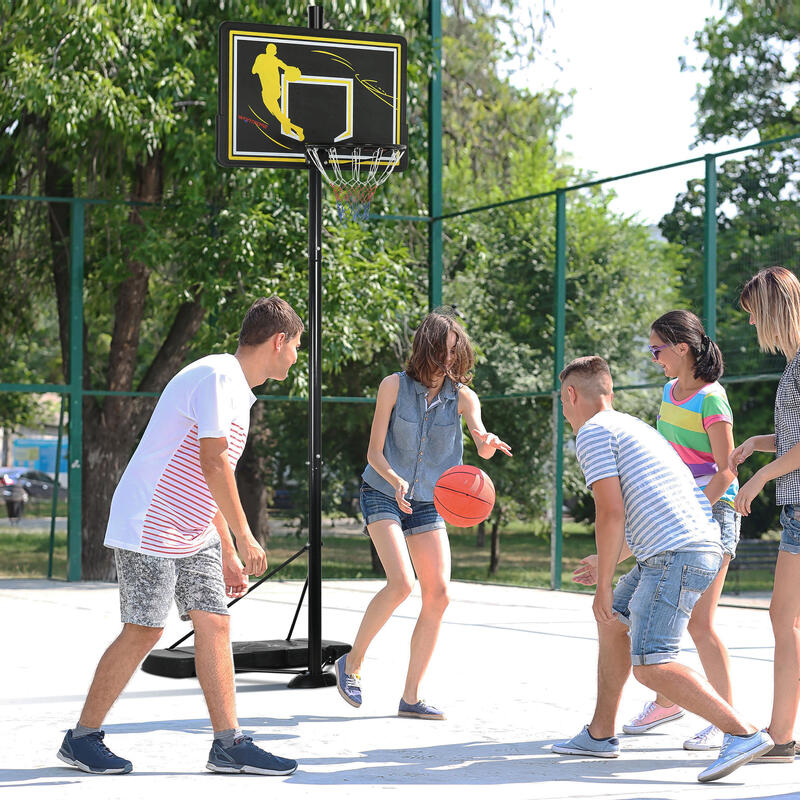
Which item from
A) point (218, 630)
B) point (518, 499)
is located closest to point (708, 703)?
point (218, 630)

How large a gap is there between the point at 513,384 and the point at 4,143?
8967 millimetres

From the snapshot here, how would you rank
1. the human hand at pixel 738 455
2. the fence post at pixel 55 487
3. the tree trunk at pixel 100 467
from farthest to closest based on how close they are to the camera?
1. the tree trunk at pixel 100 467
2. the fence post at pixel 55 487
3. the human hand at pixel 738 455

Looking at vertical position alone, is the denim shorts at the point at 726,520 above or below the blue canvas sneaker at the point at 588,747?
above

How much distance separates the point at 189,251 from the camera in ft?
47.2

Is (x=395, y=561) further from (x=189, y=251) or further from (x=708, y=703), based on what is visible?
(x=189, y=251)

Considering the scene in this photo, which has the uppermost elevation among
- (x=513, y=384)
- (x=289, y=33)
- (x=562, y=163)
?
(x=562, y=163)

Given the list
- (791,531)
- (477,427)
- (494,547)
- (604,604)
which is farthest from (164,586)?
(494,547)

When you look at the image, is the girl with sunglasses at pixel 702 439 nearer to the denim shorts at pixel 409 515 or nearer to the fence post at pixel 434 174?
the denim shorts at pixel 409 515

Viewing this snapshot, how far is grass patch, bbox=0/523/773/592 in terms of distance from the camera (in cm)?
1734

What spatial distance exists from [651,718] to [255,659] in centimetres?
232

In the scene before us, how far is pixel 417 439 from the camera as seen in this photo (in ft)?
21.0

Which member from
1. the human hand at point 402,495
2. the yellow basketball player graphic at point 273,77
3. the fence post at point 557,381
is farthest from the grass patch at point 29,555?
the human hand at point 402,495

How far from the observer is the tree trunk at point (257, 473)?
62.2 ft

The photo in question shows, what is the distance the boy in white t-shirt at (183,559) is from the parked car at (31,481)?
35.1 feet
